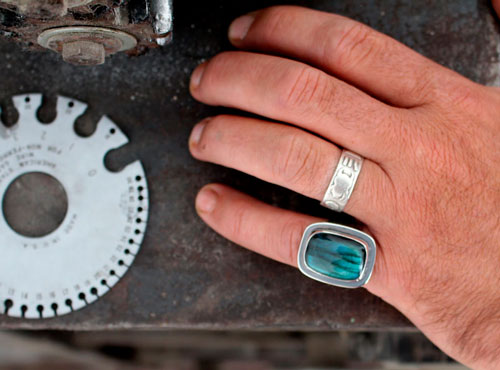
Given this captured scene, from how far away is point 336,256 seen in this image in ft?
2.72

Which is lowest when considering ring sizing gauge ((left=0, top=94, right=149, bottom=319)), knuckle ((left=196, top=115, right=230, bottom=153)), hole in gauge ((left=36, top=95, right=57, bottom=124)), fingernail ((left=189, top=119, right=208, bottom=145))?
ring sizing gauge ((left=0, top=94, right=149, bottom=319))

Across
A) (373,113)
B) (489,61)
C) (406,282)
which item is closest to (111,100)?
(373,113)

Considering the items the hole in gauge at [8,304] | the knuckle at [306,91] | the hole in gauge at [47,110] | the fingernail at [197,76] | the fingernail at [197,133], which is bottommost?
the hole in gauge at [8,304]

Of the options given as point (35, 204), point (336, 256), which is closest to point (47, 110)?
point (35, 204)

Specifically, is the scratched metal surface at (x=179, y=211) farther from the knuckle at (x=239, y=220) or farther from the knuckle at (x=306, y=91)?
the knuckle at (x=306, y=91)

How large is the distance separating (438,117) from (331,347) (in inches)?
41.4

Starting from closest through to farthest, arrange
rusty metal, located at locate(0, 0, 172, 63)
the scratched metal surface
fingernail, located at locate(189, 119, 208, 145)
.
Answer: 1. rusty metal, located at locate(0, 0, 172, 63)
2. fingernail, located at locate(189, 119, 208, 145)
3. the scratched metal surface

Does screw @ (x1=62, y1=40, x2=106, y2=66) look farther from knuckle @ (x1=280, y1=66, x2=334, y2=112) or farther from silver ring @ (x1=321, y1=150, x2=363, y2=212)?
silver ring @ (x1=321, y1=150, x2=363, y2=212)

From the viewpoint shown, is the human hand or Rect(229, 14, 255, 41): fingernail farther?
Rect(229, 14, 255, 41): fingernail

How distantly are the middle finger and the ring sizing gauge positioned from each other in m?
0.35

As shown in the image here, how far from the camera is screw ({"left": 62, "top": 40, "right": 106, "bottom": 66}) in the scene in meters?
0.76

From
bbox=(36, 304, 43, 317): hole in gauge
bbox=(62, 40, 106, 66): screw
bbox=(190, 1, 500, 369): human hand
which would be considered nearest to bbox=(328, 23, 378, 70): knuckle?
bbox=(190, 1, 500, 369): human hand

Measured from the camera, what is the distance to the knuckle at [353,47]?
86 centimetres

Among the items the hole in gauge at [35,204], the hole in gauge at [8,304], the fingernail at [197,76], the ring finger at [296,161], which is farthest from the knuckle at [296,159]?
the hole in gauge at [8,304]
